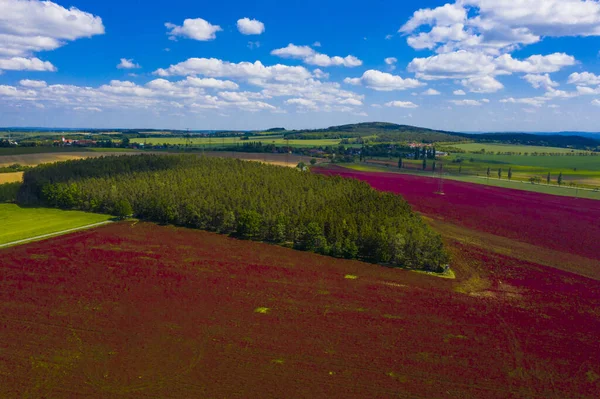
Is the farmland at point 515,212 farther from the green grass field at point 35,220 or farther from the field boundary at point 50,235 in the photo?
the green grass field at point 35,220

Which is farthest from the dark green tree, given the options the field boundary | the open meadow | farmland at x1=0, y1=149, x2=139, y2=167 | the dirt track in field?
the open meadow

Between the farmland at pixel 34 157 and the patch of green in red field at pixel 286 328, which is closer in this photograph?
the patch of green in red field at pixel 286 328

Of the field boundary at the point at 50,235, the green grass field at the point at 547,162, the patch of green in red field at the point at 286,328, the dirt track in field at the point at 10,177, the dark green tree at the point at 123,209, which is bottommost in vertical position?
the patch of green in red field at the point at 286,328

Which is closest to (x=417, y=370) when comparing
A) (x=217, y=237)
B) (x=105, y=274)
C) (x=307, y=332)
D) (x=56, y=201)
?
(x=307, y=332)

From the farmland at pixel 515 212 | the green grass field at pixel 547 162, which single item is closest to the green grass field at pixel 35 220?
the farmland at pixel 515 212

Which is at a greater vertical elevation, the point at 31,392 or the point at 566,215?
the point at 566,215

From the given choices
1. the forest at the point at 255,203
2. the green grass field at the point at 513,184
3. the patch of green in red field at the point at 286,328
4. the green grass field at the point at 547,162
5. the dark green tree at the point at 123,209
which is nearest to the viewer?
the patch of green in red field at the point at 286,328

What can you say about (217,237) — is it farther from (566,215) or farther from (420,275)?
(566,215)
